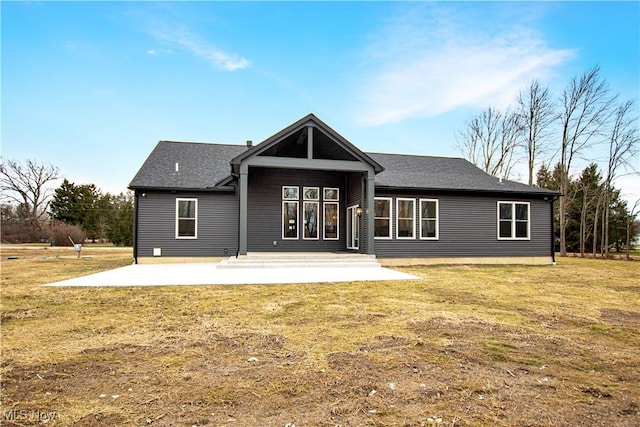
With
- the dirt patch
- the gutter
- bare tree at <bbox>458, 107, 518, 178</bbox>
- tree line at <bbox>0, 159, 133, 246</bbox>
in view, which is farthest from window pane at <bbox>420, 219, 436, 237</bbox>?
tree line at <bbox>0, 159, 133, 246</bbox>

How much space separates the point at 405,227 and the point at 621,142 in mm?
17095

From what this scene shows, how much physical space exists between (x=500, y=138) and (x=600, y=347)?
28709 millimetres

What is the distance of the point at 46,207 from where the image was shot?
Answer: 1443 inches

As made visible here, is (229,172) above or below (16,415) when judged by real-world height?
above

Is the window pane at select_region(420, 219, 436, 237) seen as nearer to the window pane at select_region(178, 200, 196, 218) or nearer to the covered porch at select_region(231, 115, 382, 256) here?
the covered porch at select_region(231, 115, 382, 256)

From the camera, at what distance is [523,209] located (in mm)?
15203

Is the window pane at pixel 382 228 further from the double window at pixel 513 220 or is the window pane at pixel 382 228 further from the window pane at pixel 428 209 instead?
the double window at pixel 513 220

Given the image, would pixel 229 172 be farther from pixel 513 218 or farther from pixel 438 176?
pixel 513 218

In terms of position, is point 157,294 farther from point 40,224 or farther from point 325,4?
point 40,224

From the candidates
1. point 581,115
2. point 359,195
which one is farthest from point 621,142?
point 359,195

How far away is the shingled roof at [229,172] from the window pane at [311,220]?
9.27 feet

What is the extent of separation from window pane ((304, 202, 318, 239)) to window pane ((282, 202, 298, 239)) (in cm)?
41

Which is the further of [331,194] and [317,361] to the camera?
[331,194]

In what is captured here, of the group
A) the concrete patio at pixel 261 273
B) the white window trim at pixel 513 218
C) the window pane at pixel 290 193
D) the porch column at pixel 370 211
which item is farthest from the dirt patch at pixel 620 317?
the window pane at pixel 290 193
